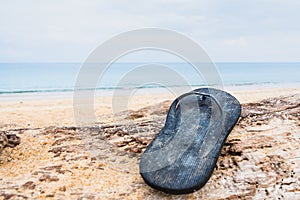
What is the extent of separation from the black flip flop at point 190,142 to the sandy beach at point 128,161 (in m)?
0.16

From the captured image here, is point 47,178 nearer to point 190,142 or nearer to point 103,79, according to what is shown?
point 190,142

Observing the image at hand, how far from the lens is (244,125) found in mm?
3551

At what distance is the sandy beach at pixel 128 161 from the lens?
2789 mm

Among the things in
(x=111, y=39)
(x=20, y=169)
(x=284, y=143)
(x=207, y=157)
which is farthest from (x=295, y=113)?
(x=20, y=169)

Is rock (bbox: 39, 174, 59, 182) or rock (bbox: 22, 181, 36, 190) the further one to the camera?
rock (bbox: 39, 174, 59, 182)

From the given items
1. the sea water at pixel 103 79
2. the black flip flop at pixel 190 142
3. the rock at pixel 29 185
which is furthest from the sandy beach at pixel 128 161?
the sea water at pixel 103 79

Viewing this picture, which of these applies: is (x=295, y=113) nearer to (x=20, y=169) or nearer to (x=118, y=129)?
(x=118, y=129)

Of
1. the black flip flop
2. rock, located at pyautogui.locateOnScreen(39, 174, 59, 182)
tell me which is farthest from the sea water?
rock, located at pyautogui.locateOnScreen(39, 174, 59, 182)

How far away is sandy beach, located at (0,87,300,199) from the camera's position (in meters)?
2.79

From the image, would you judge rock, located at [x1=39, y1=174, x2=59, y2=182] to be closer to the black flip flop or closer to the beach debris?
the beach debris

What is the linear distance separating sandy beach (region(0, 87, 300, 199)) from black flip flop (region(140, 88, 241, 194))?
0.53 ft

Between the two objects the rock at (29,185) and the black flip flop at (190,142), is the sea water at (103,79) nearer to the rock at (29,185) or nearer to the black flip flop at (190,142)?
the black flip flop at (190,142)

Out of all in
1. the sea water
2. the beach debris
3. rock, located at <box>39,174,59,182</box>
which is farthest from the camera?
the sea water

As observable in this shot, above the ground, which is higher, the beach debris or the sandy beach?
the beach debris
